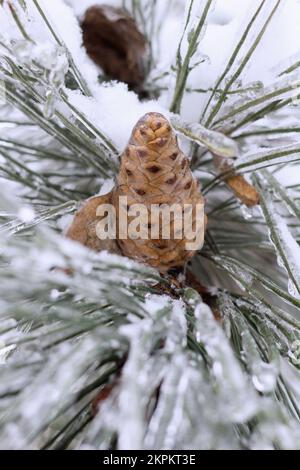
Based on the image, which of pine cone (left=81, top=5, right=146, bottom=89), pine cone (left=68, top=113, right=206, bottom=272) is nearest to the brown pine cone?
pine cone (left=68, top=113, right=206, bottom=272)

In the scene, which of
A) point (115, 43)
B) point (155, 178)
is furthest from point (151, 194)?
point (115, 43)

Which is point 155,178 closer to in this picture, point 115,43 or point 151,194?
point 151,194

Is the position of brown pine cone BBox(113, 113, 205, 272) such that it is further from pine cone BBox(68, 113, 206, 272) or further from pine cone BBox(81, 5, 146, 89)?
pine cone BBox(81, 5, 146, 89)

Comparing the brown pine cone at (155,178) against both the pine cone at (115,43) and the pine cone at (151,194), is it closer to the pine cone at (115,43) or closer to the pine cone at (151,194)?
the pine cone at (151,194)

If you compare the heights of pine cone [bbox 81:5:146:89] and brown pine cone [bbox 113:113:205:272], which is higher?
pine cone [bbox 81:5:146:89]

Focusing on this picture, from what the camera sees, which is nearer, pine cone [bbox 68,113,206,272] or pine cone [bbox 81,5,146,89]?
pine cone [bbox 68,113,206,272]
